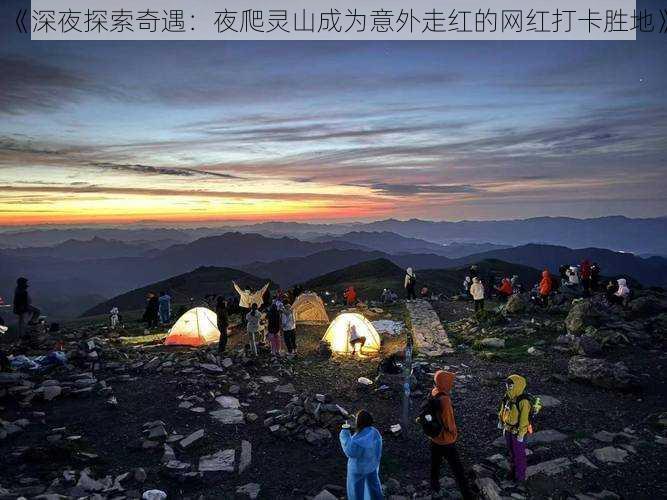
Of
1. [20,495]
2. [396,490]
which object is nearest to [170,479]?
[20,495]

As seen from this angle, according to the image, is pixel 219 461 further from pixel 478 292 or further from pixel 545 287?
pixel 545 287

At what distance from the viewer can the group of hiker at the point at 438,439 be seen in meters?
6.62

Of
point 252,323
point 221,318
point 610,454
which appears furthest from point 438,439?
point 221,318

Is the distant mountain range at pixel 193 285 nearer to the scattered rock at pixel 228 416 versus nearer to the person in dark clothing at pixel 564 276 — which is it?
the person in dark clothing at pixel 564 276

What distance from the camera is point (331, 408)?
10945 mm

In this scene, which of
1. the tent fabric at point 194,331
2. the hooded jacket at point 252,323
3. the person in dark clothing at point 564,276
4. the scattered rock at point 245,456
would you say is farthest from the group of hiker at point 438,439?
the person in dark clothing at point 564,276

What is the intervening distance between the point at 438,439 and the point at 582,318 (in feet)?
44.5

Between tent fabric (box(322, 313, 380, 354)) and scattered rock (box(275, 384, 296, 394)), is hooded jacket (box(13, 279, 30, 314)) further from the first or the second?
tent fabric (box(322, 313, 380, 354))

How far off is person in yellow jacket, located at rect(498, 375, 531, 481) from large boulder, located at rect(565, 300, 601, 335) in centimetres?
1163

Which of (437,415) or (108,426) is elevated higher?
(437,415)

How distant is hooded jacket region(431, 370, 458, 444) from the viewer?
289 inches

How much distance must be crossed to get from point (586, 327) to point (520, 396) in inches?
481

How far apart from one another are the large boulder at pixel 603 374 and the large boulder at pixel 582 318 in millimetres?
4744

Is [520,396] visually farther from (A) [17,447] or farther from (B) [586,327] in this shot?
(B) [586,327]
